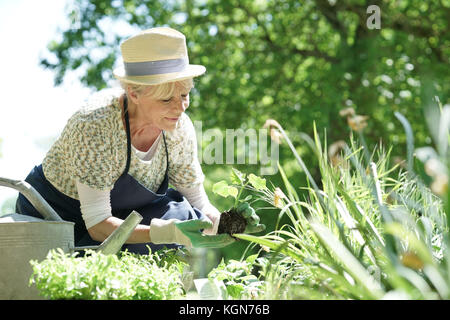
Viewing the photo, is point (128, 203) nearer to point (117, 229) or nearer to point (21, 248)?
point (117, 229)

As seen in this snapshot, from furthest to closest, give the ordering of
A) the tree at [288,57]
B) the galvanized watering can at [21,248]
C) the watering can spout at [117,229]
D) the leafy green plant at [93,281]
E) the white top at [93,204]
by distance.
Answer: the tree at [288,57] → the white top at [93,204] → the watering can spout at [117,229] → the galvanized watering can at [21,248] → the leafy green plant at [93,281]

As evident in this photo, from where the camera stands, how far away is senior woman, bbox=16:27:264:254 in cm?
185

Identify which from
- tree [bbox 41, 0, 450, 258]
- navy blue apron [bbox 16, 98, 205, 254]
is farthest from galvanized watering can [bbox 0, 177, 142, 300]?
tree [bbox 41, 0, 450, 258]

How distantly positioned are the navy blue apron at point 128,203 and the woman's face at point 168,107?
5.1 inches

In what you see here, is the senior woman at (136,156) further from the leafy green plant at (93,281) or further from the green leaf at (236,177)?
the leafy green plant at (93,281)

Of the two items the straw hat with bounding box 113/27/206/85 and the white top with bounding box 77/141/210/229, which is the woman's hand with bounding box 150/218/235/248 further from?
the straw hat with bounding box 113/27/206/85

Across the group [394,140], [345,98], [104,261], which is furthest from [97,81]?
[104,261]

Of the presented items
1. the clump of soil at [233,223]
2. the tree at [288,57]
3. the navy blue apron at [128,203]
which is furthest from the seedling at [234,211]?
the tree at [288,57]

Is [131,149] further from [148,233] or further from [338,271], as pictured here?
[338,271]

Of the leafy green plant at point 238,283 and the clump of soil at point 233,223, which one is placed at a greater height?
the clump of soil at point 233,223

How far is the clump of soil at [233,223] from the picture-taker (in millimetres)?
1646

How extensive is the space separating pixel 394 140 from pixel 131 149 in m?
5.66

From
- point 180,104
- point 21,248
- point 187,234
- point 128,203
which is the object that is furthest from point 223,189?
point 21,248
